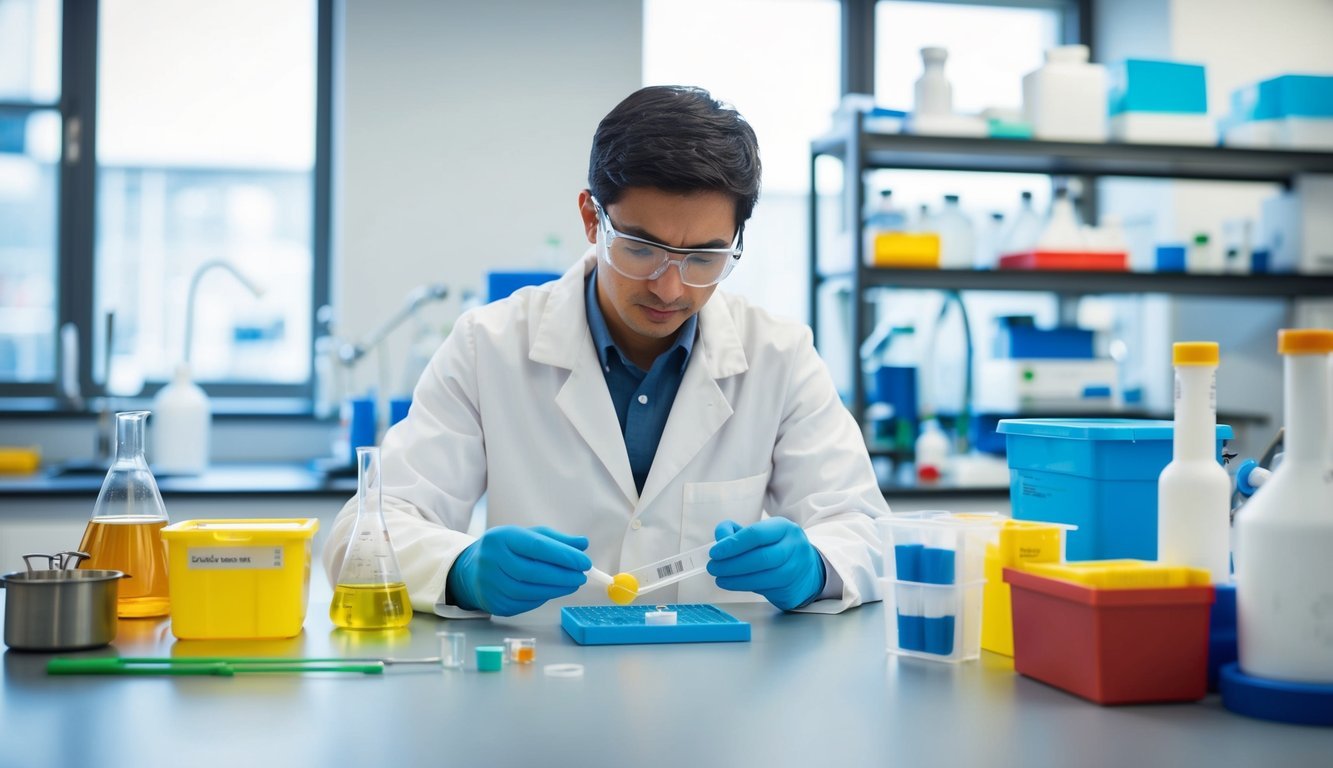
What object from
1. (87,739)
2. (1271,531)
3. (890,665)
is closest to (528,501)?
(890,665)

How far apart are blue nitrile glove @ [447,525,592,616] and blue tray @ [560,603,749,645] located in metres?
0.04

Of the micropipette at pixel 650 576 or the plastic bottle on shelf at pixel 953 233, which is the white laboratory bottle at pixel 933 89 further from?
the micropipette at pixel 650 576

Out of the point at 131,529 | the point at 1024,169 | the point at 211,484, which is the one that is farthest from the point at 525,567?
the point at 1024,169

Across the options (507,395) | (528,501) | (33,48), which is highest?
(33,48)

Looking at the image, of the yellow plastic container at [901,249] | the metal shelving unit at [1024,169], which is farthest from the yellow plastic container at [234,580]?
the yellow plastic container at [901,249]

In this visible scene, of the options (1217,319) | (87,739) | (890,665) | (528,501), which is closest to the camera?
(87,739)

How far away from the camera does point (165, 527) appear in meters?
1.30

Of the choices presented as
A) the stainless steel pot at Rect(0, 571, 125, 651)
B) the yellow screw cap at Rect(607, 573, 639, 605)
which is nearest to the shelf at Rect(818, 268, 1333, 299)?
the yellow screw cap at Rect(607, 573, 639, 605)

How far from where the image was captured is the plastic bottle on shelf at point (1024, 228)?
3.41 metres

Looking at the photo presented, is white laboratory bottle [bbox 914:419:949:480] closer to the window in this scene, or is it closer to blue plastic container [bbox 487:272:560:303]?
blue plastic container [bbox 487:272:560:303]

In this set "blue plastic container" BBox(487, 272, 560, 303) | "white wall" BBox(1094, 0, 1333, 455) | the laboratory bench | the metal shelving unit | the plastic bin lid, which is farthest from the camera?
"white wall" BBox(1094, 0, 1333, 455)

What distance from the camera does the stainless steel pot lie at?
3.75ft

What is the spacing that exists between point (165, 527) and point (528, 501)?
2.01ft

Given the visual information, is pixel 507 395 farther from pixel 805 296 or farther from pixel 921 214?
pixel 805 296
